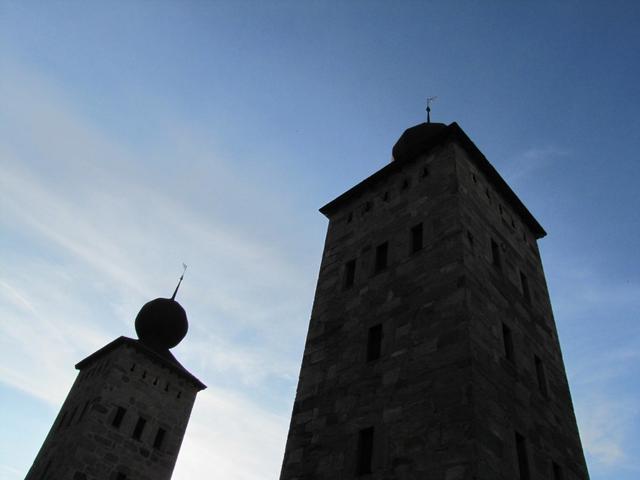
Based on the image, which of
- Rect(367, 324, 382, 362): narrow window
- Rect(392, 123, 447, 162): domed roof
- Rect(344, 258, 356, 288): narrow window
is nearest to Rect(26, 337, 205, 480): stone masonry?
Rect(344, 258, 356, 288): narrow window

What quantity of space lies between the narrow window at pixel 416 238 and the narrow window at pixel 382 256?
908mm

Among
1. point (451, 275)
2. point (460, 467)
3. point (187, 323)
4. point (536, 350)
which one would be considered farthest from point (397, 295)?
point (187, 323)

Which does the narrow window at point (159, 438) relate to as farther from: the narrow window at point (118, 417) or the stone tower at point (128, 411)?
the narrow window at point (118, 417)

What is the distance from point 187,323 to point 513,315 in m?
21.9

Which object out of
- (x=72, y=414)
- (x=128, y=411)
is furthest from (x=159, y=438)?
(x=72, y=414)

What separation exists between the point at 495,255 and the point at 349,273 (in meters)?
4.45

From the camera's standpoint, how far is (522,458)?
11.9 metres

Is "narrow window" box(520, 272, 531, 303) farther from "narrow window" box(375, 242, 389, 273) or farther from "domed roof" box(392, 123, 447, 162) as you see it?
"domed roof" box(392, 123, 447, 162)

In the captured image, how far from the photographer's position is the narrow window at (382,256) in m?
16.5

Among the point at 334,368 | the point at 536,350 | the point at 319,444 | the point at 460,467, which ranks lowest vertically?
the point at 460,467

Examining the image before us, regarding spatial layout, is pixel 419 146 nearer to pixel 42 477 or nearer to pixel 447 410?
pixel 447 410

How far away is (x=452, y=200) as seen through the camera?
15.8m

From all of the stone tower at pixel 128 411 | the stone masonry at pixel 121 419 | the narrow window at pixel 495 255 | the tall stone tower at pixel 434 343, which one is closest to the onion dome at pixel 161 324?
the stone tower at pixel 128 411

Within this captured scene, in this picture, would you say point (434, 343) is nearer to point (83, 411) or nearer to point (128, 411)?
point (128, 411)
